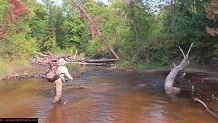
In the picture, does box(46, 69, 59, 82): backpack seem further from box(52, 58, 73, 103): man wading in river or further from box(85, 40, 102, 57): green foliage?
box(85, 40, 102, 57): green foliage

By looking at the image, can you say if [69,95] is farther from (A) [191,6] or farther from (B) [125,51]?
(B) [125,51]

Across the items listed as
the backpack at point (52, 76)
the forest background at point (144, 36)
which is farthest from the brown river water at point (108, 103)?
the forest background at point (144, 36)

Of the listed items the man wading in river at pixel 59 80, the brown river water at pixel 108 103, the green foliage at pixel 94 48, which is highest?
the green foliage at pixel 94 48

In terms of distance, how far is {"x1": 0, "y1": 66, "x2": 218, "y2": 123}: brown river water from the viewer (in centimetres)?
920

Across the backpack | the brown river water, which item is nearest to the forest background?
the brown river water

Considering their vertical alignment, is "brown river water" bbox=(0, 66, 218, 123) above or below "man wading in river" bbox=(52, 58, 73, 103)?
below

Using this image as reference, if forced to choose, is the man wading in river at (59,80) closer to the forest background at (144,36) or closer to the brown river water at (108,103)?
the brown river water at (108,103)

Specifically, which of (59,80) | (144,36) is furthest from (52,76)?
(144,36)

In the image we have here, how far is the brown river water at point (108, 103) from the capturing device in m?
9.20

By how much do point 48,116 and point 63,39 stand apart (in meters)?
36.1

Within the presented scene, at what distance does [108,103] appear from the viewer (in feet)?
37.1

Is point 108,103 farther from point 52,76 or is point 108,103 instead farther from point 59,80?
point 52,76

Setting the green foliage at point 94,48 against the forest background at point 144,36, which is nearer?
the forest background at point 144,36

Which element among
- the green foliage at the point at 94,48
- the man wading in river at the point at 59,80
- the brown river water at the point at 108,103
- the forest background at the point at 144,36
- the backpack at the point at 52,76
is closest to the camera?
the brown river water at the point at 108,103
